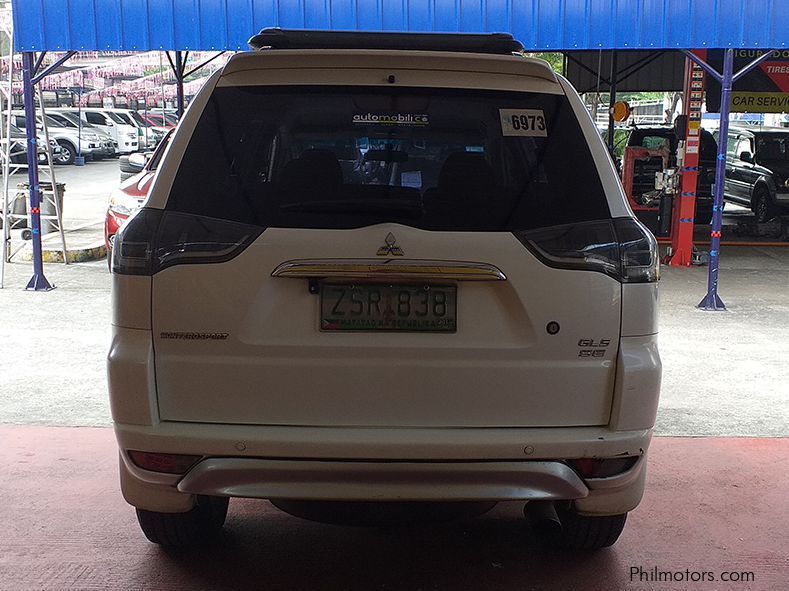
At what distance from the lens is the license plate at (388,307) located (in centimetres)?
284

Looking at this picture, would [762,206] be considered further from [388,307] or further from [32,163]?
[388,307]

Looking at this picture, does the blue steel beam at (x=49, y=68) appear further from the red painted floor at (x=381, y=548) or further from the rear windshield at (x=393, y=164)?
the rear windshield at (x=393, y=164)

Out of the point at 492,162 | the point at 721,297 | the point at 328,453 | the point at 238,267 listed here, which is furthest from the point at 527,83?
the point at 721,297

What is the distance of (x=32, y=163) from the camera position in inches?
384

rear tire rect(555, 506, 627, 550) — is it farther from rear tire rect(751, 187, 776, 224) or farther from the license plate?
rear tire rect(751, 187, 776, 224)

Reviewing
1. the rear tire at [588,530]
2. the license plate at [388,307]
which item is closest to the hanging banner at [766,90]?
the rear tire at [588,530]

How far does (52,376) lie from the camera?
21.4ft

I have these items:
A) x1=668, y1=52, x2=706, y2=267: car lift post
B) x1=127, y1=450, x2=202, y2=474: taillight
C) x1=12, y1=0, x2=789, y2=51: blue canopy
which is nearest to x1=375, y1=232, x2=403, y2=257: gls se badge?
x1=127, y1=450, x2=202, y2=474: taillight

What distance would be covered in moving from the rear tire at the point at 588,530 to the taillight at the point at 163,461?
1.47m

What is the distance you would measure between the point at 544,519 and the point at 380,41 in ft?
6.92

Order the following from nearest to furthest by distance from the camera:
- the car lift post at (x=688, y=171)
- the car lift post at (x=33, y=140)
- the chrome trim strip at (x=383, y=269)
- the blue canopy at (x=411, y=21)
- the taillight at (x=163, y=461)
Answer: the chrome trim strip at (x=383, y=269)
the taillight at (x=163, y=461)
the blue canopy at (x=411, y=21)
the car lift post at (x=33, y=140)
the car lift post at (x=688, y=171)

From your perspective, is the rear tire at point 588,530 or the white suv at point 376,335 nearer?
the white suv at point 376,335

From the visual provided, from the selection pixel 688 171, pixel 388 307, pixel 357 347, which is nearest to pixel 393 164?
pixel 388 307

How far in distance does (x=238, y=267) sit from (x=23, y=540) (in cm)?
182
